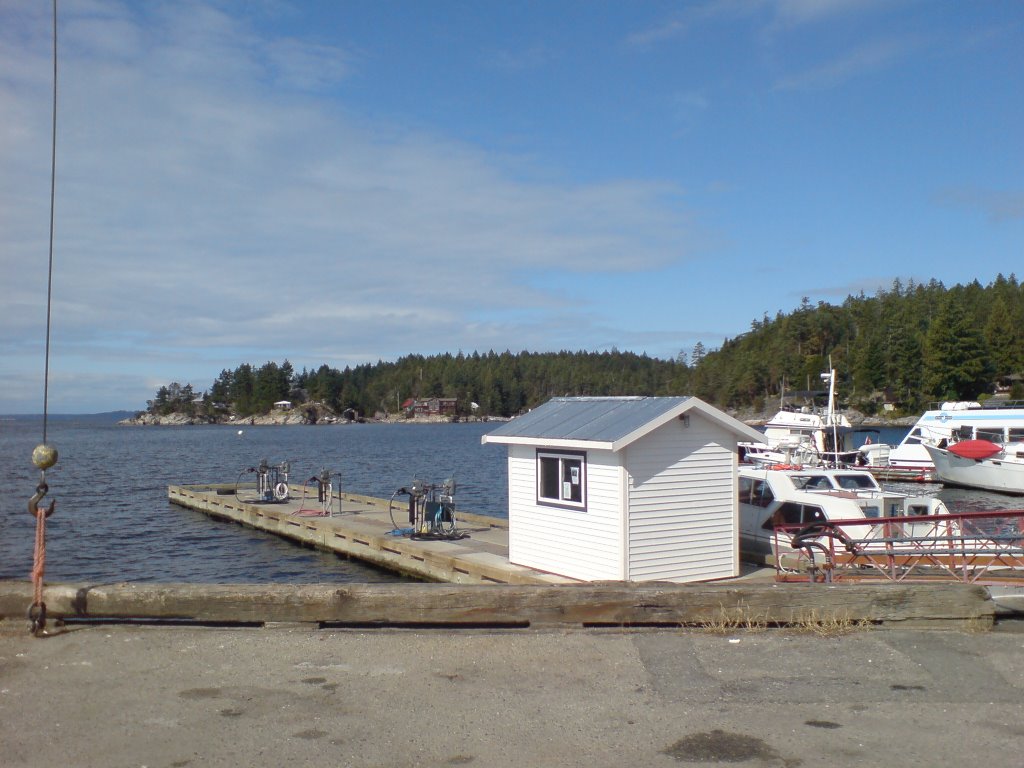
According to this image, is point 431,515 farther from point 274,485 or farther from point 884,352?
point 884,352

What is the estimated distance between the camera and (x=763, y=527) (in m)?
19.5

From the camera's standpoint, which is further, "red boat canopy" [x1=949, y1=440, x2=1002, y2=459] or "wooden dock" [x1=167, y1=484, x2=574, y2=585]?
"red boat canopy" [x1=949, y1=440, x2=1002, y2=459]

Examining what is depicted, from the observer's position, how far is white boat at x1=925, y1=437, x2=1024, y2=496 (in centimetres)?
4541

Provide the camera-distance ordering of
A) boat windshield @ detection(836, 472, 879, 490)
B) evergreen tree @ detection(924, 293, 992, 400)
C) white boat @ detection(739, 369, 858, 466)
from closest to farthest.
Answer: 1. boat windshield @ detection(836, 472, 879, 490)
2. white boat @ detection(739, 369, 858, 466)
3. evergreen tree @ detection(924, 293, 992, 400)

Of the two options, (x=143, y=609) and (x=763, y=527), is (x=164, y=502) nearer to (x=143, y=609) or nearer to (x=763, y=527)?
(x=763, y=527)

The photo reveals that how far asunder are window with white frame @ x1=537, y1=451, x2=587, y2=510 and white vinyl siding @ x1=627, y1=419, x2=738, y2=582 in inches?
41.0

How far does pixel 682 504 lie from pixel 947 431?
40.8 metres

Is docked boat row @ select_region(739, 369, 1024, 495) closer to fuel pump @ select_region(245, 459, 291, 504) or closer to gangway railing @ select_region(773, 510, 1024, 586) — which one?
fuel pump @ select_region(245, 459, 291, 504)

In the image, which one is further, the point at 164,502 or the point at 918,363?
the point at 918,363

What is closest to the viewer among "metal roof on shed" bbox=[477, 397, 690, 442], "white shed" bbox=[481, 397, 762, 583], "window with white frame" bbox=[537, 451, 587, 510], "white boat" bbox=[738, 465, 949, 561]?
→ "white shed" bbox=[481, 397, 762, 583]

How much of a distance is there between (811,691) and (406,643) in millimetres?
3612

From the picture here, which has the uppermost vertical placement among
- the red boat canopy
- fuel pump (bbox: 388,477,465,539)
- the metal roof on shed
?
the metal roof on shed

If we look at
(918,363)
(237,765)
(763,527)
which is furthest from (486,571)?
(918,363)

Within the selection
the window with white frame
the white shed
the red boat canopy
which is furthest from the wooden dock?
the red boat canopy
